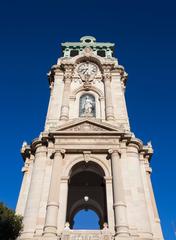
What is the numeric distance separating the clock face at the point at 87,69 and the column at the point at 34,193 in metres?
12.4

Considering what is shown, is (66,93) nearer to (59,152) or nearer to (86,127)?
(86,127)

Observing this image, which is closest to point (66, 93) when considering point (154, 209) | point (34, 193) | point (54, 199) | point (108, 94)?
point (108, 94)

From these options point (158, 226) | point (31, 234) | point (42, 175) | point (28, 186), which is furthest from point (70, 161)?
point (158, 226)

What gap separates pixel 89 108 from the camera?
28234 mm

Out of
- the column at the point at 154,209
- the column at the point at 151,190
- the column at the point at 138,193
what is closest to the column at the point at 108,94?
the column at the point at 138,193

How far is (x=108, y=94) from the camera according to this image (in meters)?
28.9

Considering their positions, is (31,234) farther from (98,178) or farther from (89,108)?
(89,108)

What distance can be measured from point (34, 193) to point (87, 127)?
23.9 ft

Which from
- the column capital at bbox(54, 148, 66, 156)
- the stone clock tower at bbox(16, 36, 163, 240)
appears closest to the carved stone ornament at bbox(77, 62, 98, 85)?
the stone clock tower at bbox(16, 36, 163, 240)

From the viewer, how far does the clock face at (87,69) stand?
32059 millimetres

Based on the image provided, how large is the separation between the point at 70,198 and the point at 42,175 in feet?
26.5

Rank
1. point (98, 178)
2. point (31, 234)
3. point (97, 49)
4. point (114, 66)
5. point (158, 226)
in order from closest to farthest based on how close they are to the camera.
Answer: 1. point (31, 234)
2. point (158, 226)
3. point (98, 178)
4. point (114, 66)
5. point (97, 49)

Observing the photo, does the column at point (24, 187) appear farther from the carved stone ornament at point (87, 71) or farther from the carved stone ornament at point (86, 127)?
the carved stone ornament at point (87, 71)

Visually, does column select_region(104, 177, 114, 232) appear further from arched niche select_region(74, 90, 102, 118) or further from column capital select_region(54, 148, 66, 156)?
arched niche select_region(74, 90, 102, 118)
